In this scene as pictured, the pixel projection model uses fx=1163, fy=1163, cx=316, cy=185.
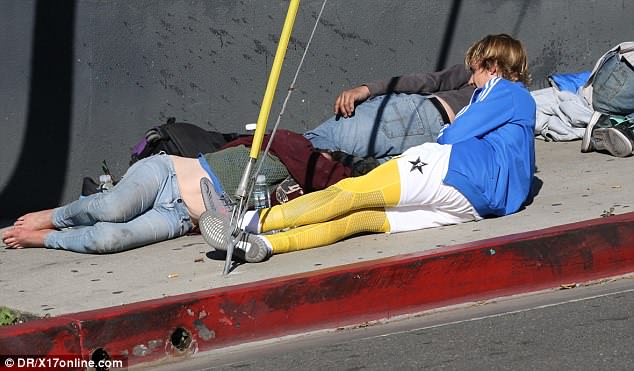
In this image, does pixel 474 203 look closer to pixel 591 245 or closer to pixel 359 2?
pixel 591 245

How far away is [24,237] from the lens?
6.46 metres

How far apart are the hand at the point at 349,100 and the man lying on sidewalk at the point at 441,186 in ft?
2.84

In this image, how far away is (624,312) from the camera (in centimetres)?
495

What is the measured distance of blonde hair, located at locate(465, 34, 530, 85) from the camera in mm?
6430

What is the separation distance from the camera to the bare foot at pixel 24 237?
21.2 ft

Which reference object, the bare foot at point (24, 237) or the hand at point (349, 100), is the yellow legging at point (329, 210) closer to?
the hand at point (349, 100)

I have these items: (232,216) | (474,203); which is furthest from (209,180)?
(474,203)

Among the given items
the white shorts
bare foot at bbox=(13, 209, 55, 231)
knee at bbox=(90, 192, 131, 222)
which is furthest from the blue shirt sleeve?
bare foot at bbox=(13, 209, 55, 231)

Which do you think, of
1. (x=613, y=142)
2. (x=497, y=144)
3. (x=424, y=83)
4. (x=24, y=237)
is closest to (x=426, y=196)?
(x=497, y=144)

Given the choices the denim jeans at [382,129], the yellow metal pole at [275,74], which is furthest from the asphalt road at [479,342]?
the denim jeans at [382,129]

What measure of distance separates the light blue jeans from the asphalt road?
140 centimetres

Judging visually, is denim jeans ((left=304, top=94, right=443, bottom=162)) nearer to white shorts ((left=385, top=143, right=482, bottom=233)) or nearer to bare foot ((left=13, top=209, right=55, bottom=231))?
white shorts ((left=385, top=143, right=482, bottom=233))

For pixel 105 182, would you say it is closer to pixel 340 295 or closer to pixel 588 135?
pixel 340 295

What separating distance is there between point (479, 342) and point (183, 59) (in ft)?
11.6
